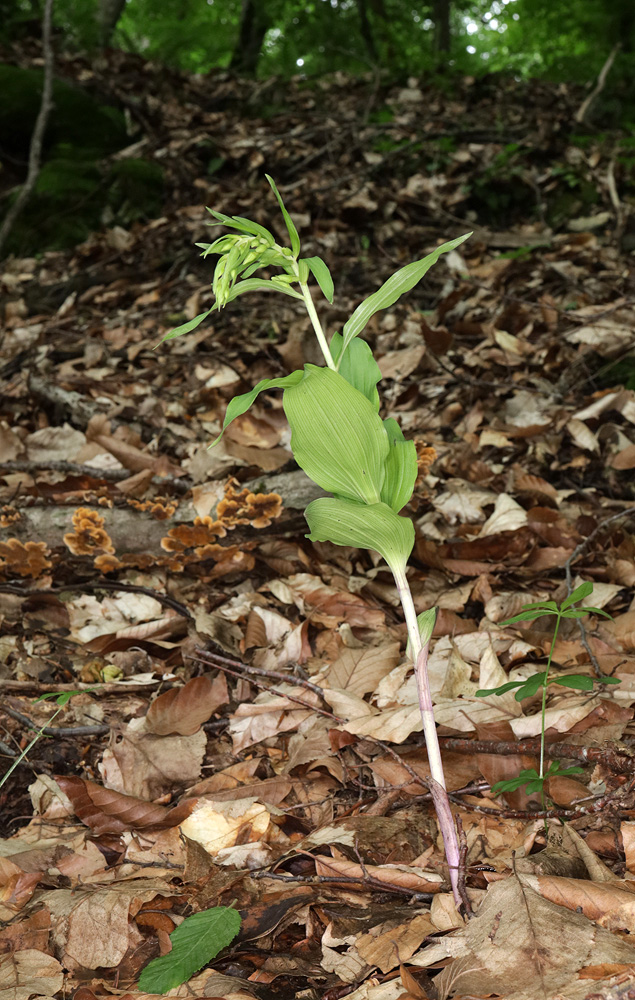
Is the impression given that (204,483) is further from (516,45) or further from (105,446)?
(516,45)

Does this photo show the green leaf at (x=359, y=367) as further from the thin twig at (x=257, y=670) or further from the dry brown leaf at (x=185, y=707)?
the dry brown leaf at (x=185, y=707)

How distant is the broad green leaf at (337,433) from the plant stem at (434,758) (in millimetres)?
195

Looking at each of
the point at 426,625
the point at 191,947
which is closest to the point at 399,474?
the point at 426,625

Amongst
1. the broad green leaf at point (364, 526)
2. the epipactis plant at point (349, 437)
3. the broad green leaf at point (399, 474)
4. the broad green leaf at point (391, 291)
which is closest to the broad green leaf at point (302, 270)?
the epipactis plant at point (349, 437)

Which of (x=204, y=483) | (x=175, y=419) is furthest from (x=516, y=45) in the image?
(x=204, y=483)

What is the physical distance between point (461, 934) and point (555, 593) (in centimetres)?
126

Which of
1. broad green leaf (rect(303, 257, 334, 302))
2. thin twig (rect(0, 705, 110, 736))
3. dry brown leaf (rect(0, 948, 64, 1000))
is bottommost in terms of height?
thin twig (rect(0, 705, 110, 736))

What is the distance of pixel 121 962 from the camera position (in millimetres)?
1262

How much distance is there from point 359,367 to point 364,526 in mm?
326

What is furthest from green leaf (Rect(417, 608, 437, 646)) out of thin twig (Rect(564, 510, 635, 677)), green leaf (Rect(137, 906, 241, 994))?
thin twig (Rect(564, 510, 635, 677))

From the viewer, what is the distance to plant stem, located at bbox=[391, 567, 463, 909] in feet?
3.96

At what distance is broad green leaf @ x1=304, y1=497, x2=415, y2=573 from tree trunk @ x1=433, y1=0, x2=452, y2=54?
362 inches

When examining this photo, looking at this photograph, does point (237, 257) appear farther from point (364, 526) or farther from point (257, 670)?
point (257, 670)

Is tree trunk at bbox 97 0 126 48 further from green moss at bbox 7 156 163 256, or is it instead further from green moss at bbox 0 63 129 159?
green moss at bbox 7 156 163 256
